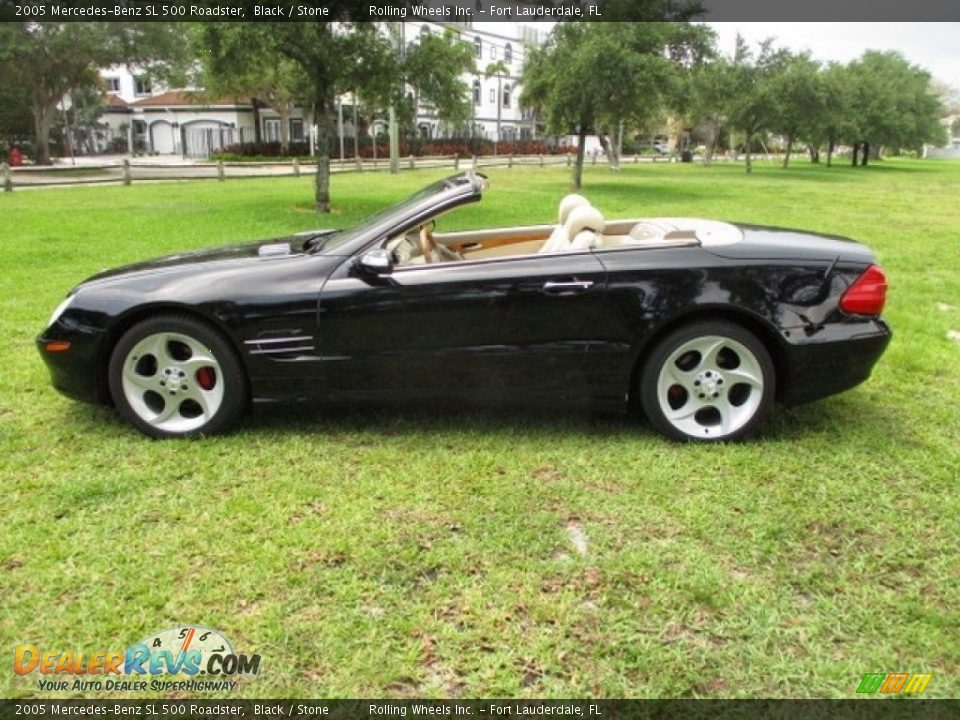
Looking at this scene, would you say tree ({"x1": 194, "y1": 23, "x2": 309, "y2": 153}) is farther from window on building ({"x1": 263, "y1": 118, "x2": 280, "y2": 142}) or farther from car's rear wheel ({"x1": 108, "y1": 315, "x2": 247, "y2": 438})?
window on building ({"x1": 263, "y1": 118, "x2": 280, "y2": 142})

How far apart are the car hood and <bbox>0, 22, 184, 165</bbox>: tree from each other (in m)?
33.7

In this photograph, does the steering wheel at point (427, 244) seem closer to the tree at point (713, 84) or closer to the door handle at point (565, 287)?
the door handle at point (565, 287)

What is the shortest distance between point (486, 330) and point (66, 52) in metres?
37.0

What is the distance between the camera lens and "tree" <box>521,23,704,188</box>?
22.0 meters

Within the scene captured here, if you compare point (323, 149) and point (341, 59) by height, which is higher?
point (341, 59)

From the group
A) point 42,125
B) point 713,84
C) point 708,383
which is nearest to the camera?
point 708,383

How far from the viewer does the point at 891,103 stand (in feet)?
164

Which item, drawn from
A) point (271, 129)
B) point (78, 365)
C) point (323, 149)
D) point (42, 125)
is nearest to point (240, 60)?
point (323, 149)

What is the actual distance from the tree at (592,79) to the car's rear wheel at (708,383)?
19.9 metres

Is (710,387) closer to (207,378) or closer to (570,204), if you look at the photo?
(570,204)

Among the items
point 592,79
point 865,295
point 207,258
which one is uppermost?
point 592,79

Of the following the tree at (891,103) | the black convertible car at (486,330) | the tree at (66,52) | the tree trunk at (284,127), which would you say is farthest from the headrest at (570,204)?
the tree trunk at (284,127)

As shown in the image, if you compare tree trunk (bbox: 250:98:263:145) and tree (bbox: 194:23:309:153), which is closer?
tree (bbox: 194:23:309:153)

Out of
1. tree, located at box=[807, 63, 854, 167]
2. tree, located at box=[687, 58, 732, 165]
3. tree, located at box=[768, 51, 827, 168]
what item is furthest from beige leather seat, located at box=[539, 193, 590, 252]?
tree, located at box=[807, 63, 854, 167]
